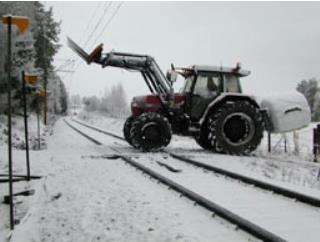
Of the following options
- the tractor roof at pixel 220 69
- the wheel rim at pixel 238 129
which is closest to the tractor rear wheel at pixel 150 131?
the wheel rim at pixel 238 129

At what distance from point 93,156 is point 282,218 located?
7580 mm

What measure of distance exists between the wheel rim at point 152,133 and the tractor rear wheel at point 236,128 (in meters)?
1.69

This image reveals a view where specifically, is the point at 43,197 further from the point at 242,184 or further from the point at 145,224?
the point at 242,184

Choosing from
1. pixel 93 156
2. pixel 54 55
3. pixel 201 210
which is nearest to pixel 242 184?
pixel 201 210

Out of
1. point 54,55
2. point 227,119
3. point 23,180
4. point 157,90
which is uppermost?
point 54,55

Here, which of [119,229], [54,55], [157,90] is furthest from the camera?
[54,55]

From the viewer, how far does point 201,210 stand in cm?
604

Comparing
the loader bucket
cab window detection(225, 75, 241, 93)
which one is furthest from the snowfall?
the loader bucket

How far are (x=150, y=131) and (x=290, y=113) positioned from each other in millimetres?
4633

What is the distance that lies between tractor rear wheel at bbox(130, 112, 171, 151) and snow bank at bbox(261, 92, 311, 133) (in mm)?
3692

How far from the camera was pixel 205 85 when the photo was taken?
14.7m

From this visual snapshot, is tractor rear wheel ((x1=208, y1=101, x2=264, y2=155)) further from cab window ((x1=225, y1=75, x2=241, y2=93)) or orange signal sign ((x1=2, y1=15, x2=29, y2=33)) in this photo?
orange signal sign ((x1=2, y1=15, x2=29, y2=33))

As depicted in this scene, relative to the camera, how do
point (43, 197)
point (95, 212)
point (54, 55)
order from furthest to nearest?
point (54, 55) → point (43, 197) → point (95, 212)

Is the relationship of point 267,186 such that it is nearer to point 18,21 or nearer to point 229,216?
point 229,216
